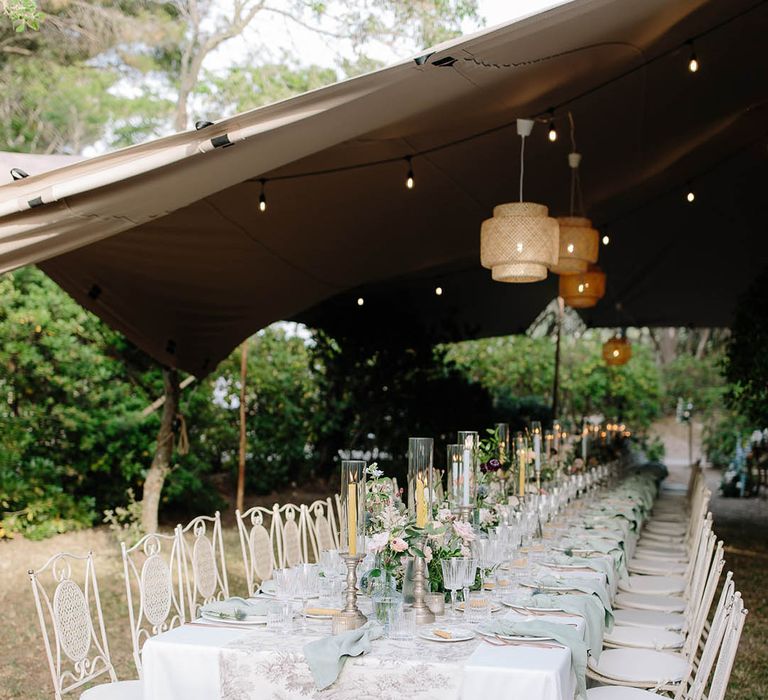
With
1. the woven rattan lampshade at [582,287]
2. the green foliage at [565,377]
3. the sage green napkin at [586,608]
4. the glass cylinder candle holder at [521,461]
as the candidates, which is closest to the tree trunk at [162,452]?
the glass cylinder candle holder at [521,461]

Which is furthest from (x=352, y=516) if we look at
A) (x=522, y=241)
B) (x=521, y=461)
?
(x=522, y=241)

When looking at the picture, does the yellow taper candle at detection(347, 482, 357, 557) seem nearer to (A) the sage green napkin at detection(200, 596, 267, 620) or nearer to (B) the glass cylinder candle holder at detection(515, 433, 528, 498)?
(A) the sage green napkin at detection(200, 596, 267, 620)

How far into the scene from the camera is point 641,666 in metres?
3.56

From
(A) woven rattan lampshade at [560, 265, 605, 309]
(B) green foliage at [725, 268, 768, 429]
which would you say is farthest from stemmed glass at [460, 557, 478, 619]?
(B) green foliage at [725, 268, 768, 429]

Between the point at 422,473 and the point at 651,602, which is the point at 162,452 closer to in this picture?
the point at 651,602

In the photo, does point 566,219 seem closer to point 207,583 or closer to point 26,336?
point 207,583

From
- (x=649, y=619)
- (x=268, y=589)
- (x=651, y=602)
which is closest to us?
(x=268, y=589)

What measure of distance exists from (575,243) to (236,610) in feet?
12.6

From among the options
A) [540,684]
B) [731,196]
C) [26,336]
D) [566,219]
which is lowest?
[540,684]

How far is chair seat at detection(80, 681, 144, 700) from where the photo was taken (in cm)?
304

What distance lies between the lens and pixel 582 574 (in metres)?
3.73

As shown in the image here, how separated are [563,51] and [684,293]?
7823mm

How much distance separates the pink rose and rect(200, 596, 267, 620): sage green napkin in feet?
1.62

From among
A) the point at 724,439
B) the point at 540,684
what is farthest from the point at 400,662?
the point at 724,439
